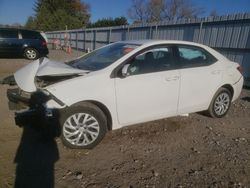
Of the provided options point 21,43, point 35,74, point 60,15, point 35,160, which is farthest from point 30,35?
point 60,15

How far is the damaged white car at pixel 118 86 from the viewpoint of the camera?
361cm

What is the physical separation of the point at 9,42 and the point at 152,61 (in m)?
12.8

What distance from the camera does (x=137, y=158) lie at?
3.70m

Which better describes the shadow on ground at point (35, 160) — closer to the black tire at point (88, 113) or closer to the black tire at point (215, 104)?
the black tire at point (88, 113)

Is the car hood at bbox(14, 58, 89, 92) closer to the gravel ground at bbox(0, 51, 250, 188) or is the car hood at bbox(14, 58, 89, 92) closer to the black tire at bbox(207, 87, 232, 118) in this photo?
the gravel ground at bbox(0, 51, 250, 188)

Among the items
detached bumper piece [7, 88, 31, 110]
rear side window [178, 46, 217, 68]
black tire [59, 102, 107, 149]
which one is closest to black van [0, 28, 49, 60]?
detached bumper piece [7, 88, 31, 110]

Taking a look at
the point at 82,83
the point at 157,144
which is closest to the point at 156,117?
the point at 157,144

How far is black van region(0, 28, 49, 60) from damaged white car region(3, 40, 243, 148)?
11542mm

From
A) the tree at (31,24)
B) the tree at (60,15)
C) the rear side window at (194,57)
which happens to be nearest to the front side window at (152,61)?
the rear side window at (194,57)

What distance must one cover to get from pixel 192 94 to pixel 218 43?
629 cm

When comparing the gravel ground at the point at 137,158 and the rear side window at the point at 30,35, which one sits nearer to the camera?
the gravel ground at the point at 137,158

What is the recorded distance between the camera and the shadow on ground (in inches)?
120

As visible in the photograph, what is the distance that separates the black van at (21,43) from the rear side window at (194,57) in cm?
1256

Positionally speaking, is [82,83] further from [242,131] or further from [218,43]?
[218,43]
